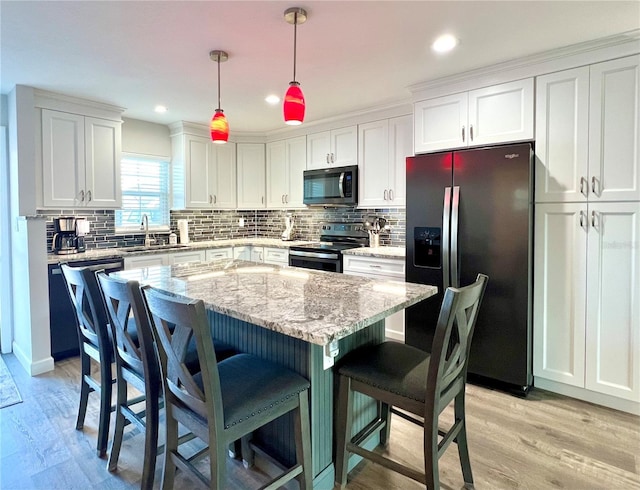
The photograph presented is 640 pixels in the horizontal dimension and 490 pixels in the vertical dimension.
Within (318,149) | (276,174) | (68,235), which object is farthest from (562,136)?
(68,235)

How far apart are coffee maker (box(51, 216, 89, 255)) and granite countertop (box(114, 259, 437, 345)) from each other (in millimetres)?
1570

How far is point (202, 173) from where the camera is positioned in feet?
15.6

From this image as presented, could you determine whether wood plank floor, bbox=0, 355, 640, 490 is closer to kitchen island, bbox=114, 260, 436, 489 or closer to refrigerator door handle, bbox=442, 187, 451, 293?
kitchen island, bbox=114, 260, 436, 489

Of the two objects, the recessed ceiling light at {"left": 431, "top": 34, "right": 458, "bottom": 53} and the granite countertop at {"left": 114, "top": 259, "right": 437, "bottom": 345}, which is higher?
the recessed ceiling light at {"left": 431, "top": 34, "right": 458, "bottom": 53}

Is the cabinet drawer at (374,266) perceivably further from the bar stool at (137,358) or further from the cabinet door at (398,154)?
the bar stool at (137,358)

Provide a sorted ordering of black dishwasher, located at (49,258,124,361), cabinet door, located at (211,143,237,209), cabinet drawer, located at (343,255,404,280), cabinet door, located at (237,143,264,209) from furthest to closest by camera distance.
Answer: cabinet door, located at (237,143,264,209) → cabinet door, located at (211,143,237,209) → cabinet drawer, located at (343,255,404,280) → black dishwasher, located at (49,258,124,361)

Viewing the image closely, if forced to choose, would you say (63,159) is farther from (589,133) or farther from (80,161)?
(589,133)

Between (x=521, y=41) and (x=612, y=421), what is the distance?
252cm

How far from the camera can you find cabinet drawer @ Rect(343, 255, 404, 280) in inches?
137

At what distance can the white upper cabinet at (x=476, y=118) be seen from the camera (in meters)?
2.76

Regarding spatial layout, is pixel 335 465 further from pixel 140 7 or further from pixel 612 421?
pixel 140 7

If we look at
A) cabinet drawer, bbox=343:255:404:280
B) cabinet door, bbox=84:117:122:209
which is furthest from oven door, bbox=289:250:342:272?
A: cabinet door, bbox=84:117:122:209

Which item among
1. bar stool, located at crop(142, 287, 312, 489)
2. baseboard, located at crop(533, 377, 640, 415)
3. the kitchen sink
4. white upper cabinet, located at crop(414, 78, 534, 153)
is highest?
white upper cabinet, located at crop(414, 78, 534, 153)

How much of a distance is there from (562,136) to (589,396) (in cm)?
184
